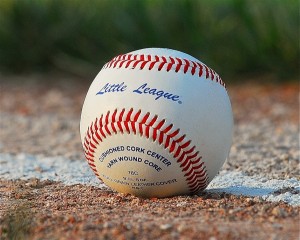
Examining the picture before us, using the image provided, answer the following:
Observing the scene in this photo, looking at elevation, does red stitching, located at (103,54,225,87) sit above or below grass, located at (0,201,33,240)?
above

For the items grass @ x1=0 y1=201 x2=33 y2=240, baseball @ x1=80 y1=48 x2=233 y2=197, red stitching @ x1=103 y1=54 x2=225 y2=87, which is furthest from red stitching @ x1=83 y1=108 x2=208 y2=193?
grass @ x1=0 y1=201 x2=33 y2=240

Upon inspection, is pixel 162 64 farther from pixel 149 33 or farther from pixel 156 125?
pixel 149 33

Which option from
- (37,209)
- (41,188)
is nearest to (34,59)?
(41,188)

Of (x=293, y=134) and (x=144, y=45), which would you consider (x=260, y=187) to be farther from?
(x=144, y=45)

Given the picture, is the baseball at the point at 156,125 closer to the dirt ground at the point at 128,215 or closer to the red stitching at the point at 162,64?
the red stitching at the point at 162,64

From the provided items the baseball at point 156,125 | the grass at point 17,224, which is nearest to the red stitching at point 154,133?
the baseball at point 156,125

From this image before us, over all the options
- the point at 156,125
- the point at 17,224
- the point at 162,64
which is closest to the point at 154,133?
the point at 156,125

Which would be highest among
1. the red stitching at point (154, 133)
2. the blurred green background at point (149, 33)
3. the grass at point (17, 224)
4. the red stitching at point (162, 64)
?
the blurred green background at point (149, 33)

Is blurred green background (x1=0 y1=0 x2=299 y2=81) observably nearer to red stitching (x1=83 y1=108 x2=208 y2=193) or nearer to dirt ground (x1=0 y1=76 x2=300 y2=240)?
dirt ground (x1=0 y1=76 x2=300 y2=240)

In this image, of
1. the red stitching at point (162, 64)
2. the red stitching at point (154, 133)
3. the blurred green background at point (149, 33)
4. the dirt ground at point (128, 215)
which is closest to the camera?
the dirt ground at point (128, 215)
